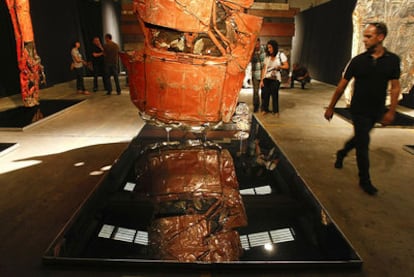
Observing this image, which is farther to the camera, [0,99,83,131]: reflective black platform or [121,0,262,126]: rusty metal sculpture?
[0,99,83,131]: reflective black platform

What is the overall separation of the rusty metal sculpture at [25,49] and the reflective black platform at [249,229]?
156 inches

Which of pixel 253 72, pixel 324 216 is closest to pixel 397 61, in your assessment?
pixel 324 216

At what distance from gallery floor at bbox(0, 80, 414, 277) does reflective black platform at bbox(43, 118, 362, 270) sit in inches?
2.5

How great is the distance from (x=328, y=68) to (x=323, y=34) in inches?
63.0

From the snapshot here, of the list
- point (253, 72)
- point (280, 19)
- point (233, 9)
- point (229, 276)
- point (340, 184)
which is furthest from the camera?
point (280, 19)

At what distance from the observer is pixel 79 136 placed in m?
4.66

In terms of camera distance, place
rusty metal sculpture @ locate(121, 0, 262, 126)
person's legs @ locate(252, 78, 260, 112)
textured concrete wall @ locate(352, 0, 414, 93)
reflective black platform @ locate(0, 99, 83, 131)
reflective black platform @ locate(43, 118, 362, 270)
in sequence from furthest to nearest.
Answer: person's legs @ locate(252, 78, 260, 112) < textured concrete wall @ locate(352, 0, 414, 93) < reflective black platform @ locate(0, 99, 83, 131) < rusty metal sculpture @ locate(121, 0, 262, 126) < reflective black platform @ locate(43, 118, 362, 270)

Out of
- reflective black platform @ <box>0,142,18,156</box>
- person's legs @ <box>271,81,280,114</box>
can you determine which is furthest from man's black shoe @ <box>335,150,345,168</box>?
reflective black platform @ <box>0,142,18,156</box>

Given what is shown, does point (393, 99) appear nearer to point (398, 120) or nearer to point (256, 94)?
point (398, 120)

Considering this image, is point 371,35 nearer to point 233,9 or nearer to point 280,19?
point 233,9

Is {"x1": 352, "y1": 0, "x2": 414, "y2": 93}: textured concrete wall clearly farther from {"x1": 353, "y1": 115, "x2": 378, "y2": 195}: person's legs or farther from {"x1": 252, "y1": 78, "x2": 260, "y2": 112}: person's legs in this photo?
{"x1": 353, "y1": 115, "x2": 378, "y2": 195}: person's legs

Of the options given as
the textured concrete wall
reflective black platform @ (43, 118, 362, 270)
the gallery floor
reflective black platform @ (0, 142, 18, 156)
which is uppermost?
the textured concrete wall

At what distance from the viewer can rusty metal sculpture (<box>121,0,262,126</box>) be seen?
3188mm

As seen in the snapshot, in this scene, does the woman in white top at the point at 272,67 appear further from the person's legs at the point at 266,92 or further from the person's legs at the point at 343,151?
the person's legs at the point at 343,151
